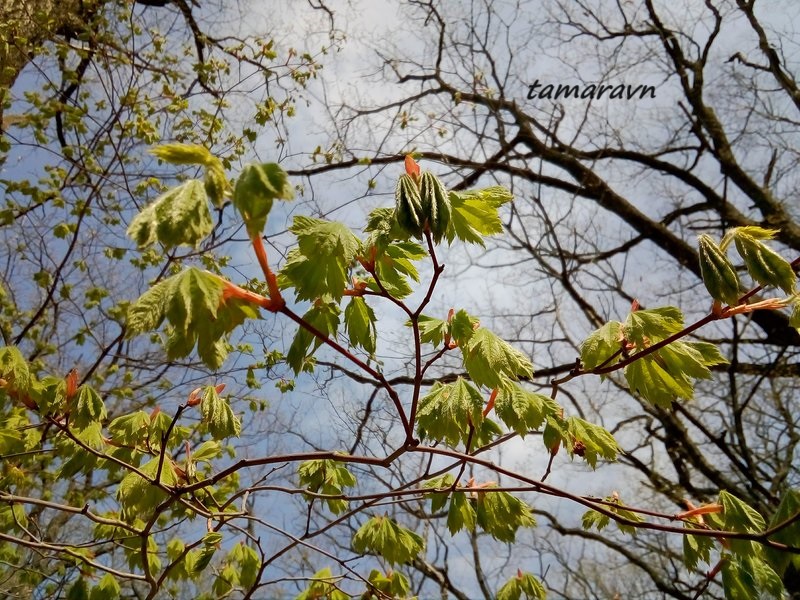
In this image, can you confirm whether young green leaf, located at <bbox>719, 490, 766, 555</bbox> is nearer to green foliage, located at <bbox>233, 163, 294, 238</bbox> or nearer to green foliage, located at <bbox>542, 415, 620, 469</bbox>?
green foliage, located at <bbox>542, 415, 620, 469</bbox>

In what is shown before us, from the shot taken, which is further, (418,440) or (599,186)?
(599,186)

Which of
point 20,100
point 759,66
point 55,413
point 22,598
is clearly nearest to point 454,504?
point 55,413

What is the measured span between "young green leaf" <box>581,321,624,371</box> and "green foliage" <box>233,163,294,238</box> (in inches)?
36.9

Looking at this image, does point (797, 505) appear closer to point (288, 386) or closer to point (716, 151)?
point (288, 386)

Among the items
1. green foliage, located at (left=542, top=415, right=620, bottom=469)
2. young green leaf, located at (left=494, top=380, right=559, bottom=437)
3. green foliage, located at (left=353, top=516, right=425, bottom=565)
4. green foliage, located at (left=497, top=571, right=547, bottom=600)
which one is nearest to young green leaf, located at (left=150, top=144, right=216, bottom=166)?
young green leaf, located at (left=494, top=380, right=559, bottom=437)

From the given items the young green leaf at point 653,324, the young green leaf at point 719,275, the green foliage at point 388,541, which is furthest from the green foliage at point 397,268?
the green foliage at point 388,541

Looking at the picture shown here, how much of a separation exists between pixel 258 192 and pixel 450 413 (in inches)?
31.9

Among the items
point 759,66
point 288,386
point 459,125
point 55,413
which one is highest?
point 759,66

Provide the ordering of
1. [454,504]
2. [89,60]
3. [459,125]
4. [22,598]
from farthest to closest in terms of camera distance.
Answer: [459,125], [89,60], [22,598], [454,504]

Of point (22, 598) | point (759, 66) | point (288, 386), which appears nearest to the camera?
point (22, 598)

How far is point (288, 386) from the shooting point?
→ 3826 mm

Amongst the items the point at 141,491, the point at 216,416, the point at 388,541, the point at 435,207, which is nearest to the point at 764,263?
the point at 435,207

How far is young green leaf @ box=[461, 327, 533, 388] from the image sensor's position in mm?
1366

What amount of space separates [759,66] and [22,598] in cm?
907
